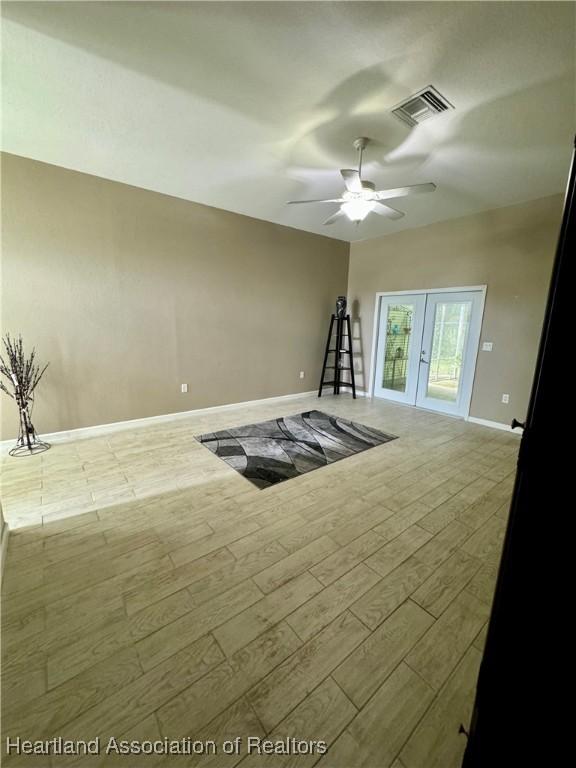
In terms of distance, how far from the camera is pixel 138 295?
365 centimetres

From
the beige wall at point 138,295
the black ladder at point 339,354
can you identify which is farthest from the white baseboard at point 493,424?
the beige wall at point 138,295

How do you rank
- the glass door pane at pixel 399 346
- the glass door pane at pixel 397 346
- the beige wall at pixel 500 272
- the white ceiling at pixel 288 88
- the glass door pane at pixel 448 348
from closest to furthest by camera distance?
1. the white ceiling at pixel 288 88
2. the beige wall at pixel 500 272
3. the glass door pane at pixel 448 348
4. the glass door pane at pixel 399 346
5. the glass door pane at pixel 397 346

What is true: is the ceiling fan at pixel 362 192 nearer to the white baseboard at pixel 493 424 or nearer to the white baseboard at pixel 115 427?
the white baseboard at pixel 115 427

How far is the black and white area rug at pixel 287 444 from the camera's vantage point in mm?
2826

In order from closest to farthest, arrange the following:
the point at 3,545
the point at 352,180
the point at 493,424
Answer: the point at 3,545
the point at 352,180
the point at 493,424

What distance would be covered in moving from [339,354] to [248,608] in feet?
15.0

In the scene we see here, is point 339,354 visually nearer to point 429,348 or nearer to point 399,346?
point 399,346

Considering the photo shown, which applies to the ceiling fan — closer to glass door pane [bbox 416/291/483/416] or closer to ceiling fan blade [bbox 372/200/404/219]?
ceiling fan blade [bbox 372/200/404/219]

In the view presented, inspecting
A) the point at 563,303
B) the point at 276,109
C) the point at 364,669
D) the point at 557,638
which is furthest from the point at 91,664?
the point at 276,109

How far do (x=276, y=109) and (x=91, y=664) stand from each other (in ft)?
11.0

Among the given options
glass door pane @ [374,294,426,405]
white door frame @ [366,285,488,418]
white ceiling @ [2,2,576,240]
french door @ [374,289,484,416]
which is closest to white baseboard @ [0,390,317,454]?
white door frame @ [366,285,488,418]

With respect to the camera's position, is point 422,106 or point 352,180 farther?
point 352,180

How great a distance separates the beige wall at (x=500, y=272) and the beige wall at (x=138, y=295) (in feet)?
6.14

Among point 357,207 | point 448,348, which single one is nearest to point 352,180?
point 357,207
